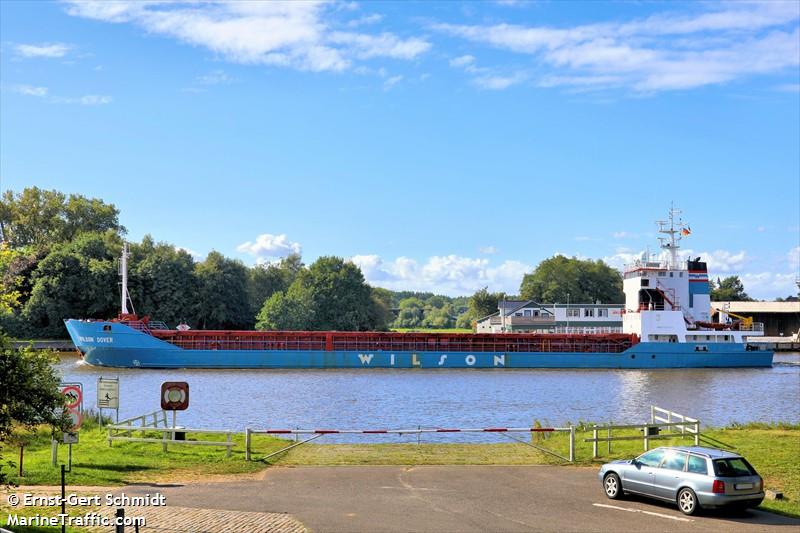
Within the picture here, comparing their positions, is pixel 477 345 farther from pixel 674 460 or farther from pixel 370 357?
pixel 674 460

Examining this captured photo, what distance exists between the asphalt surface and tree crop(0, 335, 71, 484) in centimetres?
326

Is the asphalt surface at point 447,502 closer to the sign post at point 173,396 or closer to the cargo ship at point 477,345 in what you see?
the sign post at point 173,396

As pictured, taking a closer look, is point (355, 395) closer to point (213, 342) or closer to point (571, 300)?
point (213, 342)

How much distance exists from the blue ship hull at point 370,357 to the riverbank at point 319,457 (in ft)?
107

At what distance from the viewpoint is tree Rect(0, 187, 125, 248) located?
316ft

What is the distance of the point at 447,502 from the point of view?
45.5 feet

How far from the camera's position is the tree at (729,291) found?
135500 mm

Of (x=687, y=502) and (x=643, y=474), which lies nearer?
(x=687, y=502)

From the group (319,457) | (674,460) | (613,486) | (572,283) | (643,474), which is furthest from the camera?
(572,283)

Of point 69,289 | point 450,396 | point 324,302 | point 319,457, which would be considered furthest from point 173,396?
point 324,302

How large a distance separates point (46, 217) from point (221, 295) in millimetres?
25944

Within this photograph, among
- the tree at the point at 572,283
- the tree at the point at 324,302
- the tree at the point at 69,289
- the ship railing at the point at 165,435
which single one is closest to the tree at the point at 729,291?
the tree at the point at 572,283

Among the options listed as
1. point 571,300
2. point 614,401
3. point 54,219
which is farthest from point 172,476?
point 571,300

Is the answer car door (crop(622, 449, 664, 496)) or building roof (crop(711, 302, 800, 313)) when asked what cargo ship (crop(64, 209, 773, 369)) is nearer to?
car door (crop(622, 449, 664, 496))
